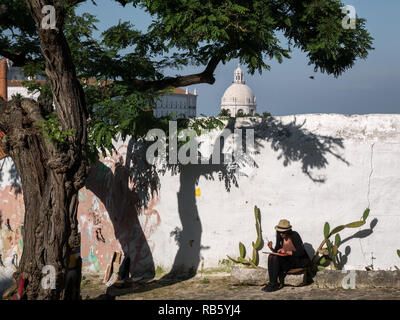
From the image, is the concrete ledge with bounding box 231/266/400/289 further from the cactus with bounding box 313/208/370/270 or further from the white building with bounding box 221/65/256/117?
the white building with bounding box 221/65/256/117

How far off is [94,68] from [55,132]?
335cm

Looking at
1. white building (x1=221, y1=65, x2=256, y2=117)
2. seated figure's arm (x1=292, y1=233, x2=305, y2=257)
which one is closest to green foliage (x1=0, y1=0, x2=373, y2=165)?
seated figure's arm (x1=292, y1=233, x2=305, y2=257)

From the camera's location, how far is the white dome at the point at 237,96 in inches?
6156

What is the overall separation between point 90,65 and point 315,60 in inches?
170

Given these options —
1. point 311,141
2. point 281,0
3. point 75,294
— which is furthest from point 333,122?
point 75,294

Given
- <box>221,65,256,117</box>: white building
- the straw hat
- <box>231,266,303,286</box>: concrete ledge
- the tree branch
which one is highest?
<box>221,65,256,117</box>: white building

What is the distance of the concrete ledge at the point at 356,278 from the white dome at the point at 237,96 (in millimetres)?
147701

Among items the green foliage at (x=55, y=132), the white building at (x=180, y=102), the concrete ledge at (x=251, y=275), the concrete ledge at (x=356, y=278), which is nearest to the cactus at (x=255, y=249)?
the concrete ledge at (x=251, y=275)

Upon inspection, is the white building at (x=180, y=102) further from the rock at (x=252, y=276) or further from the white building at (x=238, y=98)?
the rock at (x=252, y=276)

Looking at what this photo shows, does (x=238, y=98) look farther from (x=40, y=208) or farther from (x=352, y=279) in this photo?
(x=40, y=208)

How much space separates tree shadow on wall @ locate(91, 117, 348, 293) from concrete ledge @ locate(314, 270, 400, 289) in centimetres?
169

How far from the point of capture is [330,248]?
384 inches

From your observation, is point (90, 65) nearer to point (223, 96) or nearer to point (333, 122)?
point (333, 122)

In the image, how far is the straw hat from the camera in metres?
9.47
